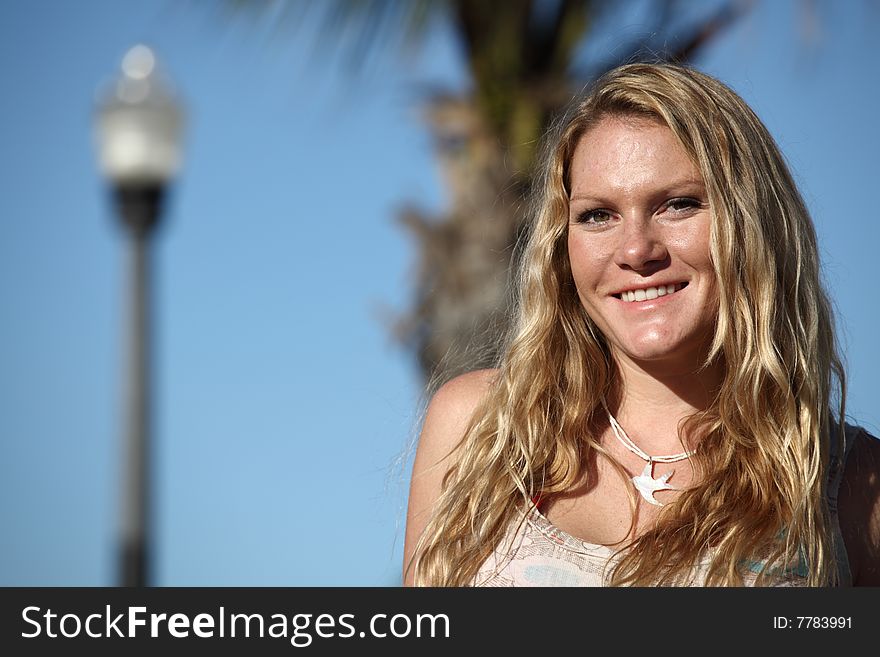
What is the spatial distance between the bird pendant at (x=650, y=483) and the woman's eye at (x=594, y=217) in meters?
0.56

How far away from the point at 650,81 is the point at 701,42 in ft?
9.29

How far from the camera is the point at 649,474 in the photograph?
2873 millimetres

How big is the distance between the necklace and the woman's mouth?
0.34 m

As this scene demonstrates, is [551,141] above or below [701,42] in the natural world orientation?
below

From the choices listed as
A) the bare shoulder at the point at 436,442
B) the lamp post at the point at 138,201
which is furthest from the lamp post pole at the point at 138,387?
the bare shoulder at the point at 436,442

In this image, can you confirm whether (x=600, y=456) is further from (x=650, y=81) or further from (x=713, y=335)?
(x=650, y=81)

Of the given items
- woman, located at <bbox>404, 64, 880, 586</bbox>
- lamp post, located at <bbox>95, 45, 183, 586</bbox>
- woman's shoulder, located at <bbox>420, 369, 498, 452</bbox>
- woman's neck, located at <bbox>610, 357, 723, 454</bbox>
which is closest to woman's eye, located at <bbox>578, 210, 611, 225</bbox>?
woman, located at <bbox>404, 64, 880, 586</bbox>

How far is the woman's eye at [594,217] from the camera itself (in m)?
2.88

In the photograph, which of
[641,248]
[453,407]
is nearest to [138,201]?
[453,407]

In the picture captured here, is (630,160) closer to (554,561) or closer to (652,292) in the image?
(652,292)

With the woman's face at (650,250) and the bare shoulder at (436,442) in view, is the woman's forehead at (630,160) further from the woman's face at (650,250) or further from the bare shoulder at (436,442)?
the bare shoulder at (436,442)
